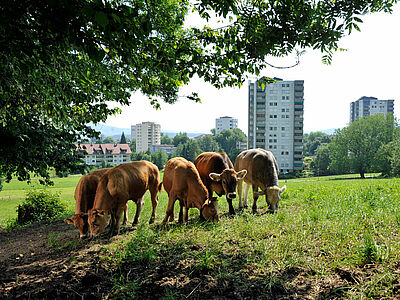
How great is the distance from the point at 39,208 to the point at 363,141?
63.8 m

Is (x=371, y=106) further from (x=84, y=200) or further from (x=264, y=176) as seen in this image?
(x=84, y=200)

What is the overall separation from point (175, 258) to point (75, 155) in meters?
5.51

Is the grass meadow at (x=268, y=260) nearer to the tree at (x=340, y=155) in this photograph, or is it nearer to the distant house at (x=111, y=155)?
the distant house at (x=111, y=155)

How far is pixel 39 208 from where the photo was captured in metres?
11.2

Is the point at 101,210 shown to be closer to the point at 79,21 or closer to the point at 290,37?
the point at 79,21

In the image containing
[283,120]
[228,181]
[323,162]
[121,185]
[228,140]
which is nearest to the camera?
[121,185]

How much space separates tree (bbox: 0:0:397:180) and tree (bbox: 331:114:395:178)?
6000cm

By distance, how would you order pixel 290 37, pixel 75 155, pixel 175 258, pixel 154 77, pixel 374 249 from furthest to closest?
pixel 75 155 < pixel 154 77 < pixel 290 37 < pixel 175 258 < pixel 374 249

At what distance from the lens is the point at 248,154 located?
9336mm

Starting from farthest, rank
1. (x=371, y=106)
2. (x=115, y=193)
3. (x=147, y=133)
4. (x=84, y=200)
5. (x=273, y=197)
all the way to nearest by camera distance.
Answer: (x=371, y=106)
(x=147, y=133)
(x=273, y=197)
(x=84, y=200)
(x=115, y=193)

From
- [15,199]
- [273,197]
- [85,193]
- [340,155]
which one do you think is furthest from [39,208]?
[340,155]

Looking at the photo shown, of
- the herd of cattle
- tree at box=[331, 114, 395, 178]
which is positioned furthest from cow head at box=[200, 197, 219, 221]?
tree at box=[331, 114, 395, 178]

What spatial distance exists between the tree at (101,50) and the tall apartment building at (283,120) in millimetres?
82077

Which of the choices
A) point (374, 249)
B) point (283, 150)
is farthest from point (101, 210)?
point (283, 150)
